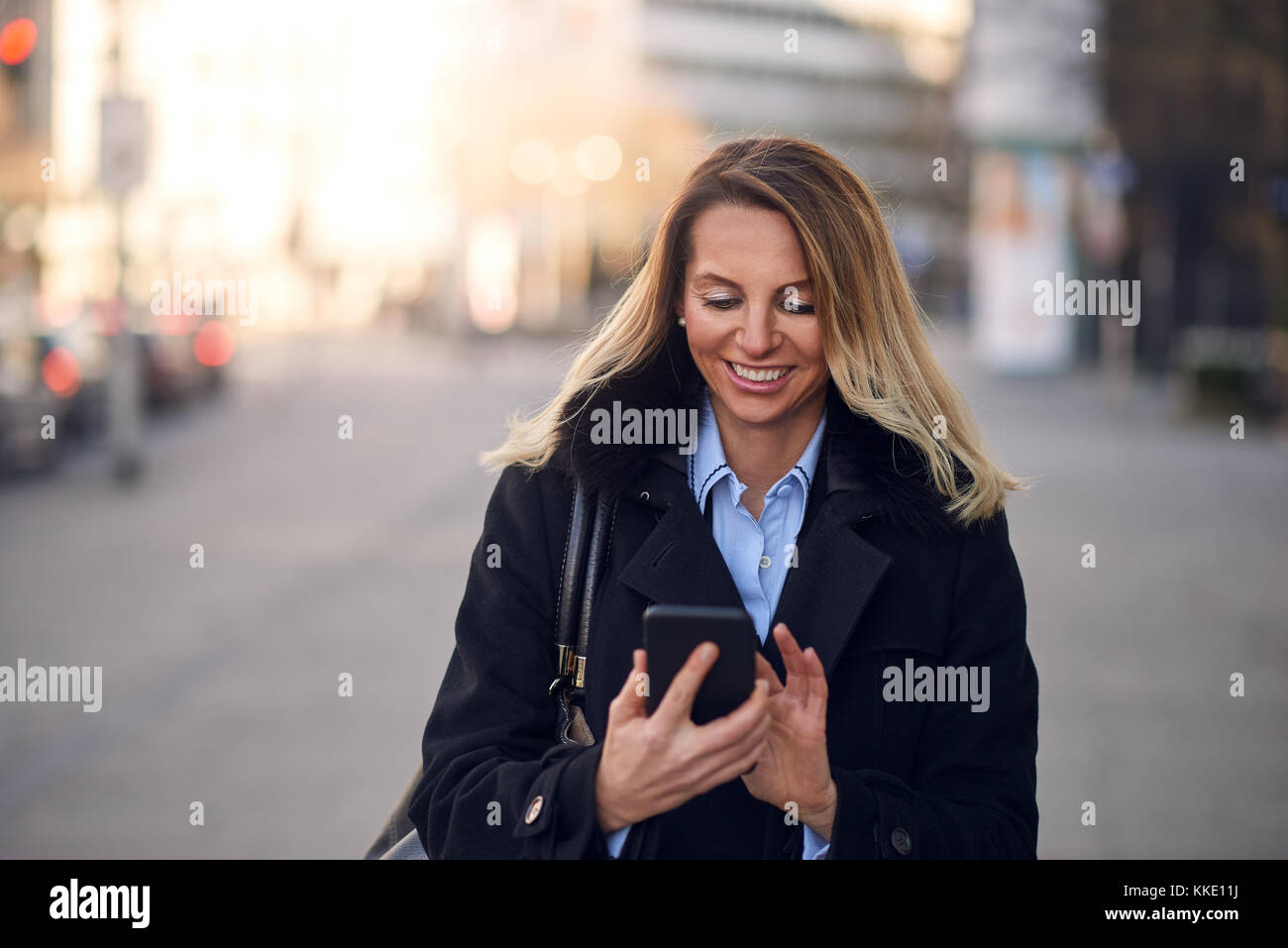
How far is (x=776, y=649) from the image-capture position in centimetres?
238

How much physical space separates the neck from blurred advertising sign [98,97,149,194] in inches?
531

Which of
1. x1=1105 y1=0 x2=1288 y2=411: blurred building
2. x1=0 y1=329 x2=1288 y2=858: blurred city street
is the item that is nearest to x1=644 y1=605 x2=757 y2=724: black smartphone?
x1=0 y1=329 x2=1288 y2=858: blurred city street

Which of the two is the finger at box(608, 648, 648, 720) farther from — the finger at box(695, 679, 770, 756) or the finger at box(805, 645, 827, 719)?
the finger at box(805, 645, 827, 719)

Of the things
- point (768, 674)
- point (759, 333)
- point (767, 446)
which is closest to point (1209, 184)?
point (767, 446)

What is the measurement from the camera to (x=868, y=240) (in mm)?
2432

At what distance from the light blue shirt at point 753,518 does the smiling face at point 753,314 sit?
0.09m

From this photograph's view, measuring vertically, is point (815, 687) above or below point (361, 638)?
above

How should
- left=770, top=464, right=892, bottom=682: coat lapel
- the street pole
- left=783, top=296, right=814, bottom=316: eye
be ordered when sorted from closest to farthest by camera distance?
left=770, top=464, right=892, bottom=682: coat lapel
left=783, top=296, right=814, bottom=316: eye
the street pole

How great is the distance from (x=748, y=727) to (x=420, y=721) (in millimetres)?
5064

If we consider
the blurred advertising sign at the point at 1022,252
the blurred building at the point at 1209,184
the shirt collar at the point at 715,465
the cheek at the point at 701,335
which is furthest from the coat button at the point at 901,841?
the blurred advertising sign at the point at 1022,252

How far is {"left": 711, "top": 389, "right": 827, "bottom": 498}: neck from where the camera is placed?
8.39 feet

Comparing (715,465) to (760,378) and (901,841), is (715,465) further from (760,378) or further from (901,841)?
(901,841)

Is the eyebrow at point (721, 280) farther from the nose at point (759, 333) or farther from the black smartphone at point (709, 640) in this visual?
the black smartphone at point (709, 640)

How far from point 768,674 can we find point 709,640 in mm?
158
